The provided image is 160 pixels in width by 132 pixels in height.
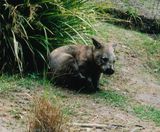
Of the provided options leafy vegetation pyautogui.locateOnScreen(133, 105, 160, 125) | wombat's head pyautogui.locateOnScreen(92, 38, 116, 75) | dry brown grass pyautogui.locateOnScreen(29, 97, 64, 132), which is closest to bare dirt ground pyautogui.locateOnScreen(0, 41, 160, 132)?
leafy vegetation pyautogui.locateOnScreen(133, 105, 160, 125)

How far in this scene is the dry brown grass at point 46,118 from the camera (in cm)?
629

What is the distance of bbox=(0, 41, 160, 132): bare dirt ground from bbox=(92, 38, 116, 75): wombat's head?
49 centimetres

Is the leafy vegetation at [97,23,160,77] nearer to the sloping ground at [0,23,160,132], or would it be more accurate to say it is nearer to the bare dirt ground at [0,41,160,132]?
the sloping ground at [0,23,160,132]

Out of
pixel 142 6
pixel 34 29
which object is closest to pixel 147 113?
pixel 34 29

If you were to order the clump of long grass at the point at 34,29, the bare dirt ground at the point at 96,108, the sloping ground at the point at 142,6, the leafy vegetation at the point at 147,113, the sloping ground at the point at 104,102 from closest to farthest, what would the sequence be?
the bare dirt ground at the point at 96,108 < the sloping ground at the point at 104,102 < the leafy vegetation at the point at 147,113 < the clump of long grass at the point at 34,29 < the sloping ground at the point at 142,6

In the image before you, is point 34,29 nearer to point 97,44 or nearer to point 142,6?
point 97,44

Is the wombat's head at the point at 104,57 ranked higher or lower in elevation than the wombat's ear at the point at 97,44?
lower


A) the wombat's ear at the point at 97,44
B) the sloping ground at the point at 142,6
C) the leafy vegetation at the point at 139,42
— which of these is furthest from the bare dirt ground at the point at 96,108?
the sloping ground at the point at 142,6

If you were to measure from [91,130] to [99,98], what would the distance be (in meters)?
1.48

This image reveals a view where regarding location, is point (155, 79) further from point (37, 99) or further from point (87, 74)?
point (37, 99)

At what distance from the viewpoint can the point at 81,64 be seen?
8875 millimetres

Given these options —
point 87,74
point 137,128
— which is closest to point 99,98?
point 87,74

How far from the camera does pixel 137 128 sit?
744 centimetres

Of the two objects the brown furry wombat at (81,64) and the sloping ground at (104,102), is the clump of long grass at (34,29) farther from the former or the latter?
the sloping ground at (104,102)
